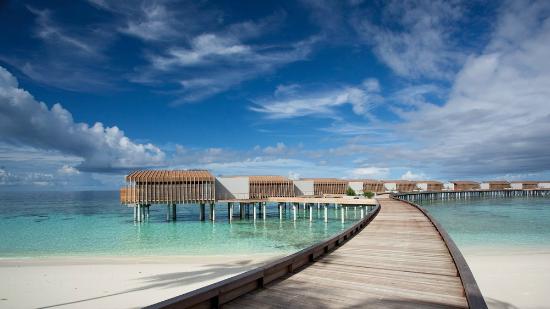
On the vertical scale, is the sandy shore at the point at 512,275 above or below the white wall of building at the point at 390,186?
below

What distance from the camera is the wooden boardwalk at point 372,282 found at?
16.1 ft

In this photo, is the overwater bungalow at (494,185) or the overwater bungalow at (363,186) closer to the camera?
the overwater bungalow at (363,186)

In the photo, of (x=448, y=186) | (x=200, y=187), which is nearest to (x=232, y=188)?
(x=200, y=187)

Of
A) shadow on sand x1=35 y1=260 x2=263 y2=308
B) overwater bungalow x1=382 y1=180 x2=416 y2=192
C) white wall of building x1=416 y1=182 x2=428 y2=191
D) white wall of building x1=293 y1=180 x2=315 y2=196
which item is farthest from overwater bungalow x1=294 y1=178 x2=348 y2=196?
white wall of building x1=416 y1=182 x2=428 y2=191

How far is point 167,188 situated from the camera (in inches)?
1547

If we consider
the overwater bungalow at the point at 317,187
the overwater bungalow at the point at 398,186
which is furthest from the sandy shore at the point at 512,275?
the overwater bungalow at the point at 398,186

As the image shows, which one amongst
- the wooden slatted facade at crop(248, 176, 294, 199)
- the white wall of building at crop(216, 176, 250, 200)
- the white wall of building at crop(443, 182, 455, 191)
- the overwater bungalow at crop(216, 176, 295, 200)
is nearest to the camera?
the white wall of building at crop(216, 176, 250, 200)

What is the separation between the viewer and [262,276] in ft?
18.0

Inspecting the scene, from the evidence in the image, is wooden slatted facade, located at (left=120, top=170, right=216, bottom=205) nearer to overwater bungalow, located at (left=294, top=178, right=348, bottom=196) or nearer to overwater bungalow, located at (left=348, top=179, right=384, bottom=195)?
overwater bungalow, located at (left=294, top=178, right=348, bottom=196)

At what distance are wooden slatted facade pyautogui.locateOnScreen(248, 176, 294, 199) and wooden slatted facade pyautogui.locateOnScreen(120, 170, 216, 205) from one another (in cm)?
668

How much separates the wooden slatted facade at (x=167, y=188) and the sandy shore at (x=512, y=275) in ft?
92.0

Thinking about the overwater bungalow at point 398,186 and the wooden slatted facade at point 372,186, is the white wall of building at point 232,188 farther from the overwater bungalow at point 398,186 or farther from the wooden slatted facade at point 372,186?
the overwater bungalow at point 398,186

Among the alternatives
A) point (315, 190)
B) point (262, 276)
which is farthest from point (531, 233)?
point (262, 276)

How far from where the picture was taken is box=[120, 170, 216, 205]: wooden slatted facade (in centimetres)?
3819
